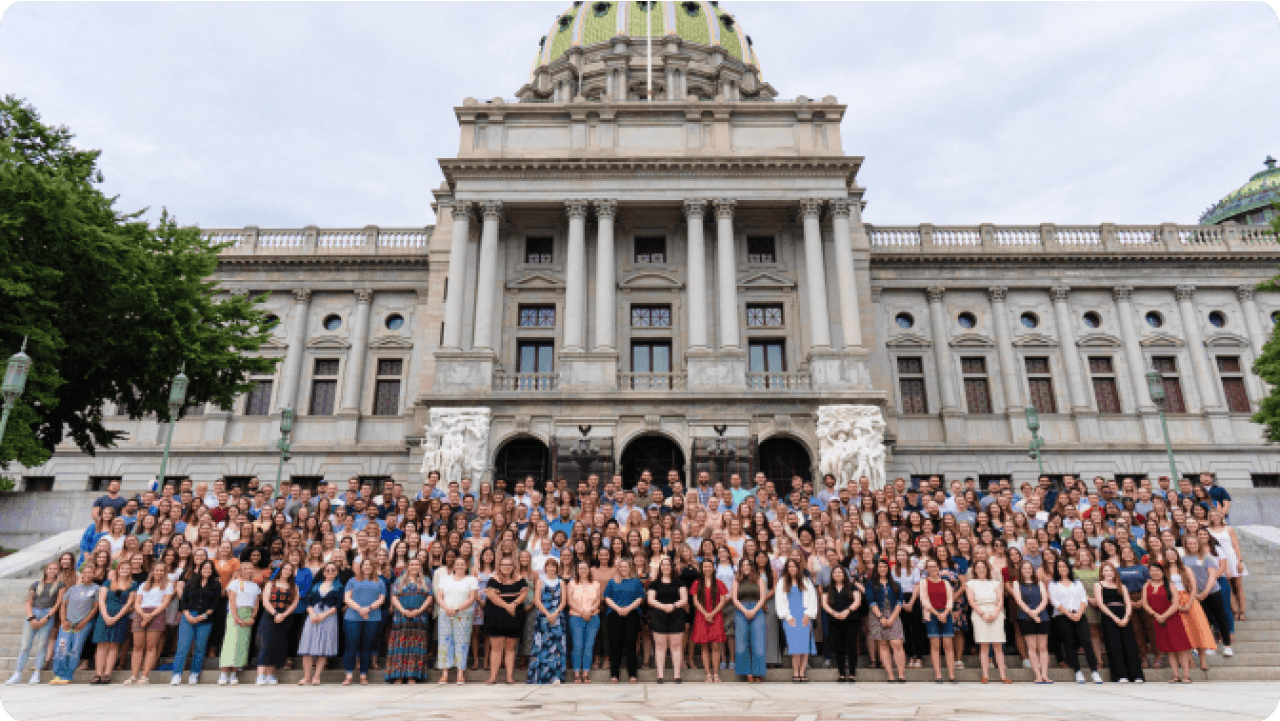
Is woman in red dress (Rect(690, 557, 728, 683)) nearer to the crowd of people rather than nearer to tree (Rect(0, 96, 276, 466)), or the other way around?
the crowd of people

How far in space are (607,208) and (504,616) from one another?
73.5 feet

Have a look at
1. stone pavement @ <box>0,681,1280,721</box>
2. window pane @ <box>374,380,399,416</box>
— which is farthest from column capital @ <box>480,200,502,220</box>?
stone pavement @ <box>0,681,1280,721</box>

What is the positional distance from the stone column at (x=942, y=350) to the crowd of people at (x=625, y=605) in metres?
23.6

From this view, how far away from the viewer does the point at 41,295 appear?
725 inches

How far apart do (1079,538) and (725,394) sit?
16.1 meters

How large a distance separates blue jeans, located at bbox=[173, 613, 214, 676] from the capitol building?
1565cm

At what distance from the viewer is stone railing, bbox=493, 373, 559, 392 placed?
2745 cm

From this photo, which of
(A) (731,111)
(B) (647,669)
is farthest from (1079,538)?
(A) (731,111)

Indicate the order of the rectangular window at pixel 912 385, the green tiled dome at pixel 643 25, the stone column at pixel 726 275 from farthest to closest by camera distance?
1. the green tiled dome at pixel 643 25
2. the rectangular window at pixel 912 385
3. the stone column at pixel 726 275

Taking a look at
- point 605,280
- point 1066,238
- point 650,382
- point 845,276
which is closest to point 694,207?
point 605,280

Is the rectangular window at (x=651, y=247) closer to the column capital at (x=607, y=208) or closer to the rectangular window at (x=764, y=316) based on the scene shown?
the column capital at (x=607, y=208)

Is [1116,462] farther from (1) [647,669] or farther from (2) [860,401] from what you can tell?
(1) [647,669]

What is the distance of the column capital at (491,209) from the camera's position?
3012cm

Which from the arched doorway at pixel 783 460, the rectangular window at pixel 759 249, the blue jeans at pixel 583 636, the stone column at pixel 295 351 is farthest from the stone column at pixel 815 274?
the stone column at pixel 295 351
